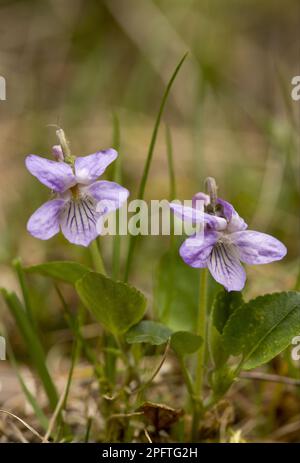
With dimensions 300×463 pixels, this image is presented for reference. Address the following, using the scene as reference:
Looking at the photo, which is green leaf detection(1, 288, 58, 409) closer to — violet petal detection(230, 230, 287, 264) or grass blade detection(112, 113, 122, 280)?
grass blade detection(112, 113, 122, 280)

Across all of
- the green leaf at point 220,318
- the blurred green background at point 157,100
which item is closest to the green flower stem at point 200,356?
the green leaf at point 220,318

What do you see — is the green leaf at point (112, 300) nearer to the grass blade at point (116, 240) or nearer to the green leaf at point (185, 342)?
the green leaf at point (185, 342)

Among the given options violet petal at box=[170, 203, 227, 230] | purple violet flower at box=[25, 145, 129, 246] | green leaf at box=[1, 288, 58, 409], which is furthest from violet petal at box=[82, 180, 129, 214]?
green leaf at box=[1, 288, 58, 409]

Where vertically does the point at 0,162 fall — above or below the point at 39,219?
above

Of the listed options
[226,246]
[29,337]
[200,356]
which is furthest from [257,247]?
[29,337]
